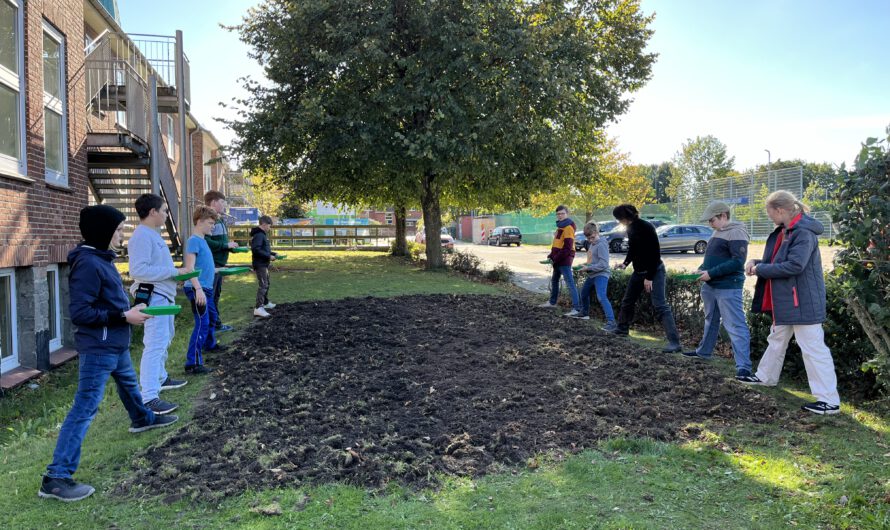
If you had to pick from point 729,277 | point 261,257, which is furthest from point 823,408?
point 261,257

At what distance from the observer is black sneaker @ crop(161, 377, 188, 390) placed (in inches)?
220

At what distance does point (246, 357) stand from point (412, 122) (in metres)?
11.3

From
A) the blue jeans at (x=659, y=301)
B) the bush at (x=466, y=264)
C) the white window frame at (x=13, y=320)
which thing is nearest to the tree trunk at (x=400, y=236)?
the bush at (x=466, y=264)

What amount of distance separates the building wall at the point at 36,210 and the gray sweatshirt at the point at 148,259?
9.45ft

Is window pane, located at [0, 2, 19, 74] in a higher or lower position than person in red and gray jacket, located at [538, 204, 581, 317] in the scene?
higher

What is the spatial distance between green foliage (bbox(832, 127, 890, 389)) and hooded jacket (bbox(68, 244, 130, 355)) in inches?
194

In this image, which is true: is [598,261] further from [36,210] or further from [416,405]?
[36,210]

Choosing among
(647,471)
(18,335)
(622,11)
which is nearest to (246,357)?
(18,335)

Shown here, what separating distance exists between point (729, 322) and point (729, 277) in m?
0.49

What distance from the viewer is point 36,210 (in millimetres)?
7266

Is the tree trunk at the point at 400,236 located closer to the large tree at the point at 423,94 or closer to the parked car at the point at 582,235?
the large tree at the point at 423,94

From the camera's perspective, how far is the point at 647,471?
3.68m

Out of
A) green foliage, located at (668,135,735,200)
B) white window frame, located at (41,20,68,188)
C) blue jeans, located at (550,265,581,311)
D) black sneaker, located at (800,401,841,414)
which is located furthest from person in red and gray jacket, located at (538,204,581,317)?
green foliage, located at (668,135,735,200)

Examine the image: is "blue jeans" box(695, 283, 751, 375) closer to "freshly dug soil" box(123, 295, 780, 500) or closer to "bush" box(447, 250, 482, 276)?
"freshly dug soil" box(123, 295, 780, 500)
